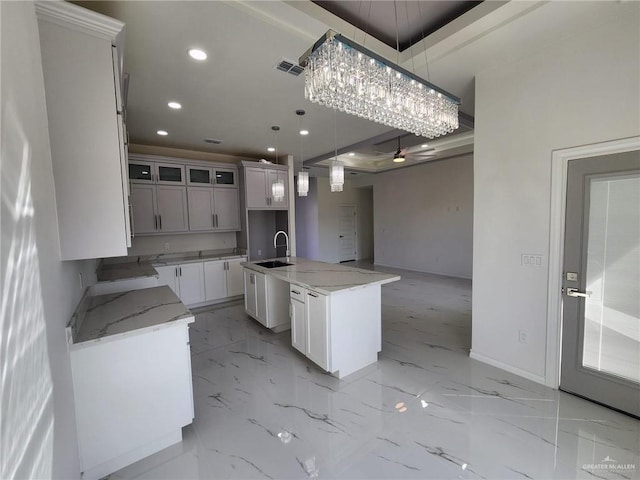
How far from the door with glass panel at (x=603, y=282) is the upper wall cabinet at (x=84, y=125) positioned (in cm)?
335

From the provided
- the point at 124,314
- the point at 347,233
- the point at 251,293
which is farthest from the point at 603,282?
the point at 347,233

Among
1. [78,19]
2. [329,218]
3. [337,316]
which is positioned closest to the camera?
[78,19]

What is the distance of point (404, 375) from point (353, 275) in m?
1.08

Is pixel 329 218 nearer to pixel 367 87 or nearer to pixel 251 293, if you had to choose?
pixel 251 293

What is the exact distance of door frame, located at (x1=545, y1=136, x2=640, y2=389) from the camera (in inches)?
87.7

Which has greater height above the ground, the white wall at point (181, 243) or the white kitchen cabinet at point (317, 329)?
the white wall at point (181, 243)

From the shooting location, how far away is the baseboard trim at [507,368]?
7.99 feet

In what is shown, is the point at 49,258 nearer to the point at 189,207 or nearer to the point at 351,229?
the point at 189,207

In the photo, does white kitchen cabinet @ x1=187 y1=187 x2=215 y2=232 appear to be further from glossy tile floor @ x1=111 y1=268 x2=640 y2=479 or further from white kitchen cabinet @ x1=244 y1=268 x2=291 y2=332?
glossy tile floor @ x1=111 y1=268 x2=640 y2=479

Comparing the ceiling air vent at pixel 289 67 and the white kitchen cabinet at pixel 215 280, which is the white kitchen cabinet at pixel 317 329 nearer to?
the ceiling air vent at pixel 289 67

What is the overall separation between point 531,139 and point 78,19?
3.31 m

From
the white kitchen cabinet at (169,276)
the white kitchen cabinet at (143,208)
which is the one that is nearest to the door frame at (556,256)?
the white kitchen cabinet at (169,276)

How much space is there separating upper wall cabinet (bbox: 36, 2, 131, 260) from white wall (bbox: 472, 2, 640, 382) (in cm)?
279

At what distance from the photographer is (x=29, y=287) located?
102cm
